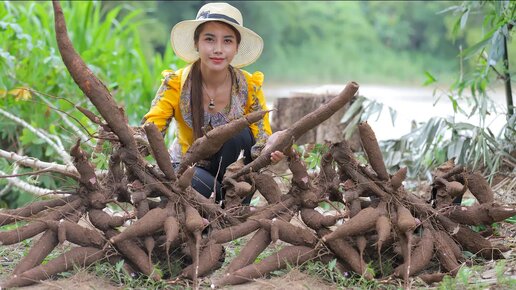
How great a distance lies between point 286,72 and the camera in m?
15.8

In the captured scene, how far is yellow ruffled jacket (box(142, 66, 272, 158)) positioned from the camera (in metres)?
3.34

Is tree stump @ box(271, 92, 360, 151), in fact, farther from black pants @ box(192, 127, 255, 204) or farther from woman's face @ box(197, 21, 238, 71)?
woman's face @ box(197, 21, 238, 71)

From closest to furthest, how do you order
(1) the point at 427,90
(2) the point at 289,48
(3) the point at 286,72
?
1. (1) the point at 427,90
2. (3) the point at 286,72
3. (2) the point at 289,48

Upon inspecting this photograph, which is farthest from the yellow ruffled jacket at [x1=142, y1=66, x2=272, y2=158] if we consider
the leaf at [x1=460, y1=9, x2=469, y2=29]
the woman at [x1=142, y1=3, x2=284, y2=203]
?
the leaf at [x1=460, y1=9, x2=469, y2=29]

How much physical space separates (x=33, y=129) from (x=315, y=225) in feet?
7.34

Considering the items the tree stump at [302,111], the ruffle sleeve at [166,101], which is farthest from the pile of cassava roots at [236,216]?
the tree stump at [302,111]

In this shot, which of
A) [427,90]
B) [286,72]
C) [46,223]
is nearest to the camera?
[46,223]

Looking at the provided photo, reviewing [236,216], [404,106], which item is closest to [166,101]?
[236,216]

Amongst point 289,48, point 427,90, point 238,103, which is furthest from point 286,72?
point 238,103

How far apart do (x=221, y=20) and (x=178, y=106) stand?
40 centimetres

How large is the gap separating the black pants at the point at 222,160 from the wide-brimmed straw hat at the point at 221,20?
0.33m

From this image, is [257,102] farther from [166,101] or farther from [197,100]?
[166,101]

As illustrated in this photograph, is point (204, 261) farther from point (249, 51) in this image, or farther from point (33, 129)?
point (33, 129)

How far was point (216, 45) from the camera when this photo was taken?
3.28m
